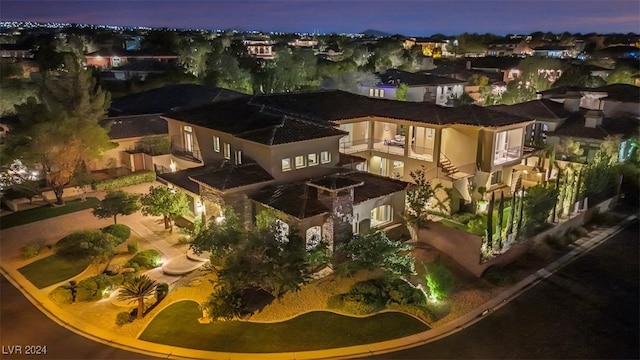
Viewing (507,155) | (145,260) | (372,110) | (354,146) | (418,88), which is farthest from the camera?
(418,88)

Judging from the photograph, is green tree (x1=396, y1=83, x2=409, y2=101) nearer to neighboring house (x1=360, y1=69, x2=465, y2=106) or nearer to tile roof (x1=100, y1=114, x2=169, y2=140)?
neighboring house (x1=360, y1=69, x2=465, y2=106)

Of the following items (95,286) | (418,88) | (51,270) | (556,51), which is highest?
(556,51)

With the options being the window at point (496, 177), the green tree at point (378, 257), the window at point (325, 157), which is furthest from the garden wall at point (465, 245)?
the window at point (325, 157)

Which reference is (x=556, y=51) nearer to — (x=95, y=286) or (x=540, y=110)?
(x=540, y=110)

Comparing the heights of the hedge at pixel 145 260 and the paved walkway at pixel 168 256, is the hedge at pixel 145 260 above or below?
above

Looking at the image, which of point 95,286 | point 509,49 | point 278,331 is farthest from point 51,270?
point 509,49

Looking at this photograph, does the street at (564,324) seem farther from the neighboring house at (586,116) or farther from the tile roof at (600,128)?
the neighboring house at (586,116)

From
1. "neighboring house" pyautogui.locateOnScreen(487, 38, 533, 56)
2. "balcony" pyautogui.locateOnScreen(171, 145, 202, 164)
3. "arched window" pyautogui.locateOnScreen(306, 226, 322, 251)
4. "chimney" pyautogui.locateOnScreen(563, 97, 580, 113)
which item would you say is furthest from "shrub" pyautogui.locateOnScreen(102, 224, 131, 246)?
"neighboring house" pyautogui.locateOnScreen(487, 38, 533, 56)
